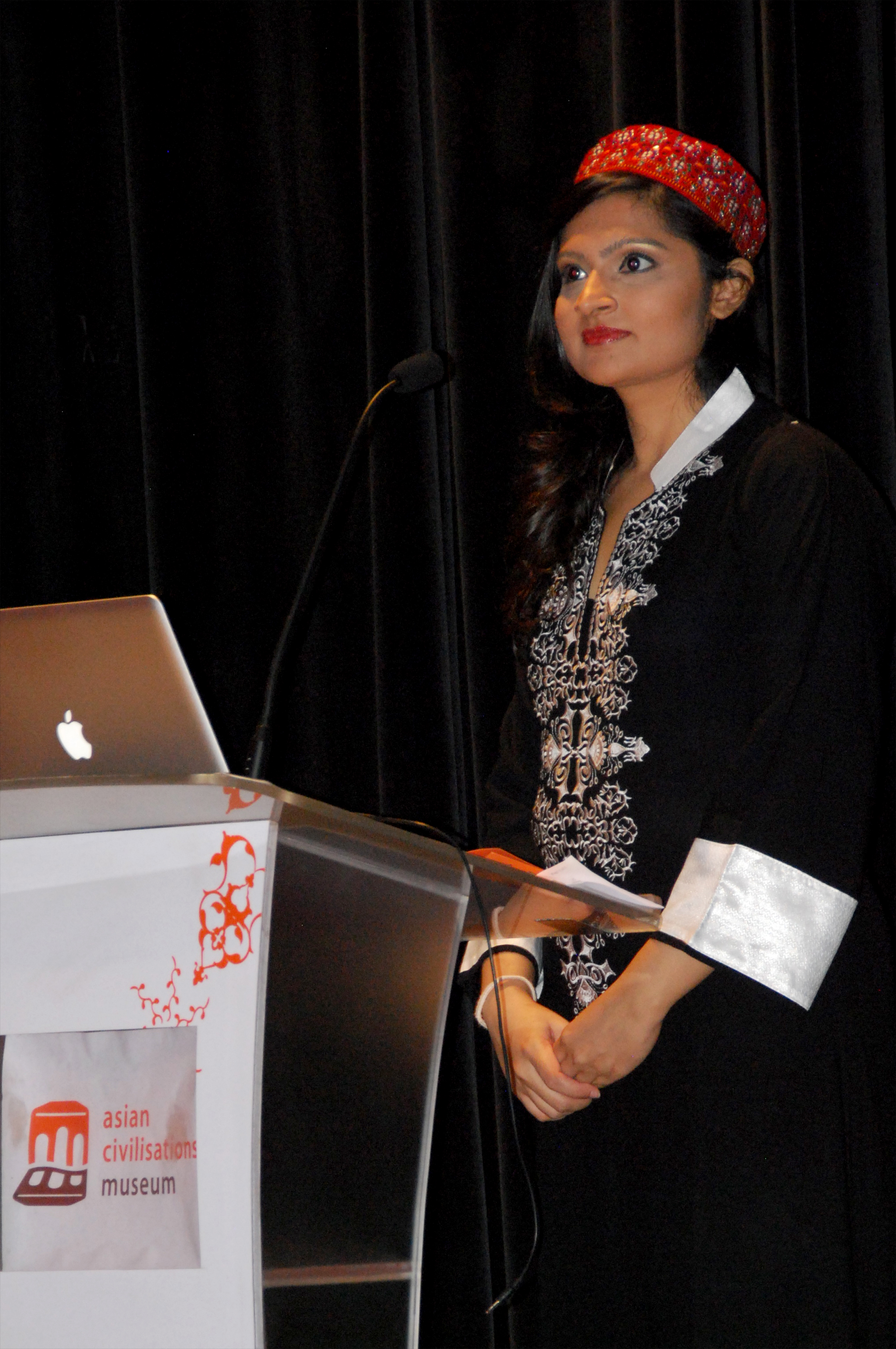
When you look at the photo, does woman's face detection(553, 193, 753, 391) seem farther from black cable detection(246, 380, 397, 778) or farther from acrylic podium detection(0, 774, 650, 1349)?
acrylic podium detection(0, 774, 650, 1349)

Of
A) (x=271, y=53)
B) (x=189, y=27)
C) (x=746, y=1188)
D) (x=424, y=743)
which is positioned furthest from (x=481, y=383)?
(x=746, y=1188)

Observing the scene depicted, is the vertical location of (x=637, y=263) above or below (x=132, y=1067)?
above

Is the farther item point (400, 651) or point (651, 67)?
point (400, 651)

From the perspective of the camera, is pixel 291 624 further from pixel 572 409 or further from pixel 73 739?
pixel 572 409

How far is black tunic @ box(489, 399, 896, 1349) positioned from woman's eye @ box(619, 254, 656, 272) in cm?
21

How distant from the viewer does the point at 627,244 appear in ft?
4.96

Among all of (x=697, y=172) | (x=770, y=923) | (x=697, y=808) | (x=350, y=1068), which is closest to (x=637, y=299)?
(x=697, y=172)

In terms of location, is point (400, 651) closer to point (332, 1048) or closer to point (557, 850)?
point (557, 850)

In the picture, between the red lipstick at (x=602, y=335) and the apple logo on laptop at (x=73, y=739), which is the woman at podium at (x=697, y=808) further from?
the apple logo on laptop at (x=73, y=739)

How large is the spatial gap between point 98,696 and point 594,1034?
0.59 metres

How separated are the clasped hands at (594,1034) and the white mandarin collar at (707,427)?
54 centimetres

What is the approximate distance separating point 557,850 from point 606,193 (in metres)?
0.78

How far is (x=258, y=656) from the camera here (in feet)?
7.59

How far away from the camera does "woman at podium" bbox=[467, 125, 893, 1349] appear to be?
120 centimetres
